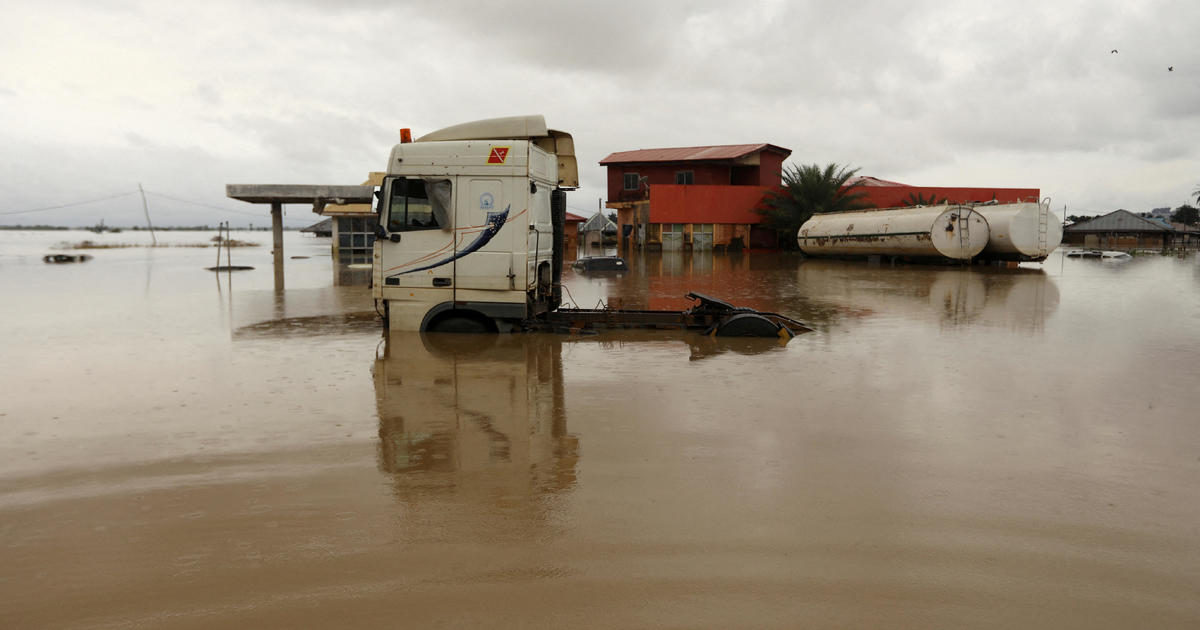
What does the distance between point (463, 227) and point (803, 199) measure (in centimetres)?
3481

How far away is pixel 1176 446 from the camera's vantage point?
6.29 meters

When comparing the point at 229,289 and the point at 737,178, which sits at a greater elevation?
→ the point at 737,178

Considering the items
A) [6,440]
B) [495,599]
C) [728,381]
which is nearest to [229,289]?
[6,440]

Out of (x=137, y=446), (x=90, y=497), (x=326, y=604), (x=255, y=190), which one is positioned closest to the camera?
(x=326, y=604)

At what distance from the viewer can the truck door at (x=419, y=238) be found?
35.0 ft

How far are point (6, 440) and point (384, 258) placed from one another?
5353 millimetres

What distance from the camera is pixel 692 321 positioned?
40.5 ft

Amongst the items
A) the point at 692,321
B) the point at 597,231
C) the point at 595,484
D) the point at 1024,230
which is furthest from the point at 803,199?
the point at 595,484

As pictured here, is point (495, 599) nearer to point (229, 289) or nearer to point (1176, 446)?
point (1176, 446)

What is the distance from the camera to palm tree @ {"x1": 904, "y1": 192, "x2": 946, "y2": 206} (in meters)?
43.7

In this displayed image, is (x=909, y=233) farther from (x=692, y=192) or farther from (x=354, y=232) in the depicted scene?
(x=354, y=232)

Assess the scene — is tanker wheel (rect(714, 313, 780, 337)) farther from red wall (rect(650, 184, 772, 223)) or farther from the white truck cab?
red wall (rect(650, 184, 772, 223))

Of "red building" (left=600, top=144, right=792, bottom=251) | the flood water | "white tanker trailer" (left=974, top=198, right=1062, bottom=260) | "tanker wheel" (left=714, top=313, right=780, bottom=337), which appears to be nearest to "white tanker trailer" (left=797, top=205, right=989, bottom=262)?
"white tanker trailer" (left=974, top=198, right=1062, bottom=260)

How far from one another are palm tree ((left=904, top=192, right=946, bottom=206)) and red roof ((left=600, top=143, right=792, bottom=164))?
8385 millimetres
